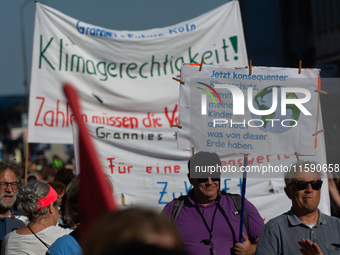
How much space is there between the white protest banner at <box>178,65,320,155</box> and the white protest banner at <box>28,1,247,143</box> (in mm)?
1443

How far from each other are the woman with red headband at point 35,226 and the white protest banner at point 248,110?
122cm

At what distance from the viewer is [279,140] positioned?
3.80 m

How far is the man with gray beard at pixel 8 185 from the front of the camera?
4027 millimetres

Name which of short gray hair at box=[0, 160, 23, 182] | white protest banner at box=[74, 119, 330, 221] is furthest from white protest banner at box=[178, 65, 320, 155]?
short gray hair at box=[0, 160, 23, 182]

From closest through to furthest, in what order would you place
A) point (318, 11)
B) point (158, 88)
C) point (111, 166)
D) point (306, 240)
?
point (306, 240) → point (111, 166) → point (158, 88) → point (318, 11)

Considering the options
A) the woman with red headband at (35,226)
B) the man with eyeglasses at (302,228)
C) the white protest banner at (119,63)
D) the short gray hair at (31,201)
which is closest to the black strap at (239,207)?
the man with eyeglasses at (302,228)

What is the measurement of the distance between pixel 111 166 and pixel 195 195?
6.01 ft

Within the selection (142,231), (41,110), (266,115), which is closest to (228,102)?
(266,115)

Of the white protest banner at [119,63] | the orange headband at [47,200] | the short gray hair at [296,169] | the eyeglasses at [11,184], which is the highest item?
the white protest banner at [119,63]

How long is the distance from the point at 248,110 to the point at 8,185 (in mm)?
2190

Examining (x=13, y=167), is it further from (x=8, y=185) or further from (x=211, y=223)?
(x=211, y=223)

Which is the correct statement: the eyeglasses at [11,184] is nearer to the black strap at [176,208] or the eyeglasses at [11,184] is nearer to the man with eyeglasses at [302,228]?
the black strap at [176,208]

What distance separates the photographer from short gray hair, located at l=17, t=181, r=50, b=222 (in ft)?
10.2

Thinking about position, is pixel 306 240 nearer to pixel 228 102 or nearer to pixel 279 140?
pixel 279 140
